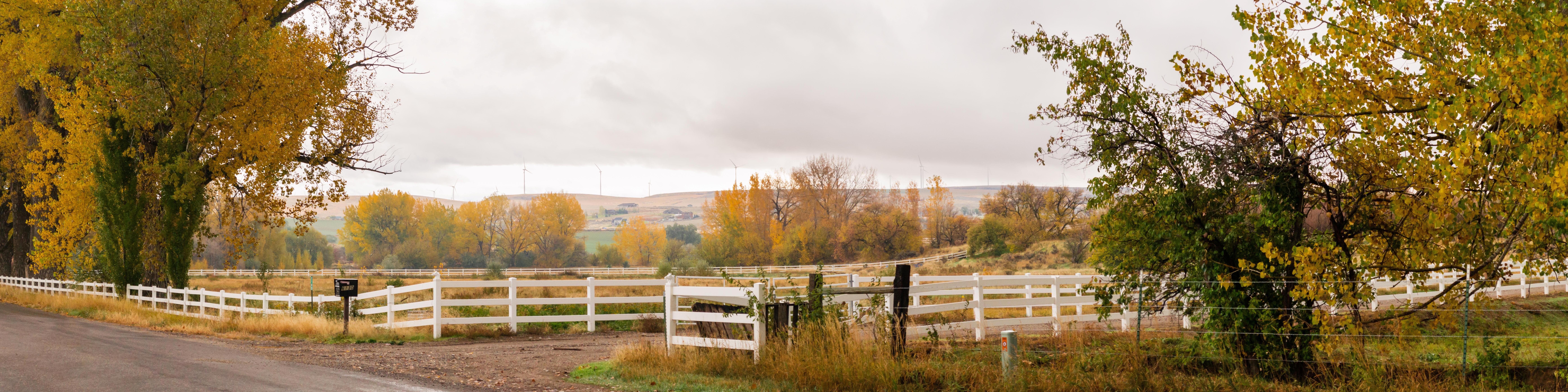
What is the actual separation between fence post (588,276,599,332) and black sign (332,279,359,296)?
4011mm

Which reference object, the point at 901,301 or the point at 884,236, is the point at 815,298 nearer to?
the point at 901,301

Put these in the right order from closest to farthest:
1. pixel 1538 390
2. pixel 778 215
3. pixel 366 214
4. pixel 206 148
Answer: pixel 1538 390
pixel 206 148
pixel 778 215
pixel 366 214

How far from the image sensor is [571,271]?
60594mm

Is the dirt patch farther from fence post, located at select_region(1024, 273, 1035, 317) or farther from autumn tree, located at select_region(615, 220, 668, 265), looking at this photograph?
autumn tree, located at select_region(615, 220, 668, 265)

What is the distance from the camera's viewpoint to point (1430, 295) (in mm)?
19250

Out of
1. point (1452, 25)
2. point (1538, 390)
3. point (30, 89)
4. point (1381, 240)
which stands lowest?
→ point (1538, 390)

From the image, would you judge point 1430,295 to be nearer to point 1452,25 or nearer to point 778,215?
point 1452,25

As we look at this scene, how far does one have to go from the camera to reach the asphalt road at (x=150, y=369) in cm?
864

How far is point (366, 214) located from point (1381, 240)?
96.1m

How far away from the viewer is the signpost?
15266 mm

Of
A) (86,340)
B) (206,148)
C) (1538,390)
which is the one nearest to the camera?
(1538,390)

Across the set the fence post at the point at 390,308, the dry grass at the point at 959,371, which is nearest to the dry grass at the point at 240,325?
the fence post at the point at 390,308

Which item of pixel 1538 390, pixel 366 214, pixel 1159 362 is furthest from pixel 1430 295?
pixel 366 214

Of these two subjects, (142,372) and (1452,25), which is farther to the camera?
(142,372)
